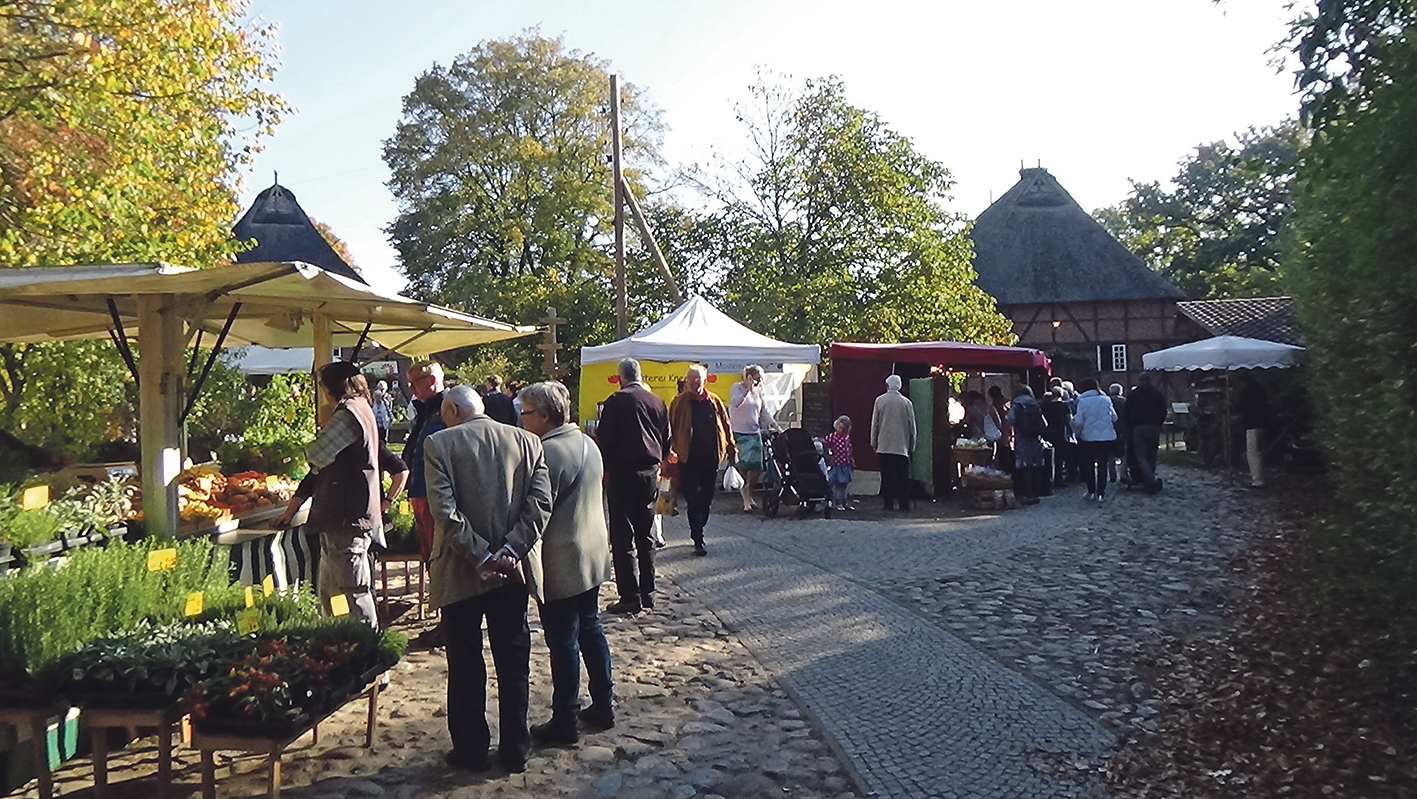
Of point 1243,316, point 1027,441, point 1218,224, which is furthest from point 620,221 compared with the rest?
point 1218,224

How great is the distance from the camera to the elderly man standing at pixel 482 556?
14.7 feet

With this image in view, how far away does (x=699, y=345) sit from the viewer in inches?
604

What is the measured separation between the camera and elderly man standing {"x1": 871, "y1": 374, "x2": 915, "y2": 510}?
1327 cm

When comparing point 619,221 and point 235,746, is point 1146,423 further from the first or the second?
point 235,746

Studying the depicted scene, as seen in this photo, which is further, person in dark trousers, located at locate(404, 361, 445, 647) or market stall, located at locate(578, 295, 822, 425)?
market stall, located at locate(578, 295, 822, 425)

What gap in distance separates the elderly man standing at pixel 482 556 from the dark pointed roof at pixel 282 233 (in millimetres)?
36230

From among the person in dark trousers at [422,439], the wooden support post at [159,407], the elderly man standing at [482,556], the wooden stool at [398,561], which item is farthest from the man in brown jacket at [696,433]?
the elderly man standing at [482,556]

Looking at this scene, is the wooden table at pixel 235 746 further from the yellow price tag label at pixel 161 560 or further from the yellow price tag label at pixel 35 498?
the yellow price tag label at pixel 35 498

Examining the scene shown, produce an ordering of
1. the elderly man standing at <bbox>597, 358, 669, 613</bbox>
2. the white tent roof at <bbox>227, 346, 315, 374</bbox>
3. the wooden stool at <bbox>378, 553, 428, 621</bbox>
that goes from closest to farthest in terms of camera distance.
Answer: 1. the wooden stool at <bbox>378, 553, 428, 621</bbox>
2. the elderly man standing at <bbox>597, 358, 669, 613</bbox>
3. the white tent roof at <bbox>227, 346, 315, 374</bbox>

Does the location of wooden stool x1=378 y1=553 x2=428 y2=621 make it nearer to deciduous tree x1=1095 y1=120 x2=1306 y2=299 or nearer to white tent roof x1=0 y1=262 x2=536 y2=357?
white tent roof x1=0 y1=262 x2=536 y2=357

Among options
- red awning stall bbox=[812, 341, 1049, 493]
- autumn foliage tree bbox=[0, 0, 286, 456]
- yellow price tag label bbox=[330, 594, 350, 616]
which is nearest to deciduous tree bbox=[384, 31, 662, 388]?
red awning stall bbox=[812, 341, 1049, 493]

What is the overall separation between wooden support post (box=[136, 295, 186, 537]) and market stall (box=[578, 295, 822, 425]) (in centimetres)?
906

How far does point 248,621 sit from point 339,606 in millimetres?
657

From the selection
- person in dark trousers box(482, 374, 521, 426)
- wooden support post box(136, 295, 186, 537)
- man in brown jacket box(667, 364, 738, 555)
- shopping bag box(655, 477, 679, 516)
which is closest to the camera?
wooden support post box(136, 295, 186, 537)
